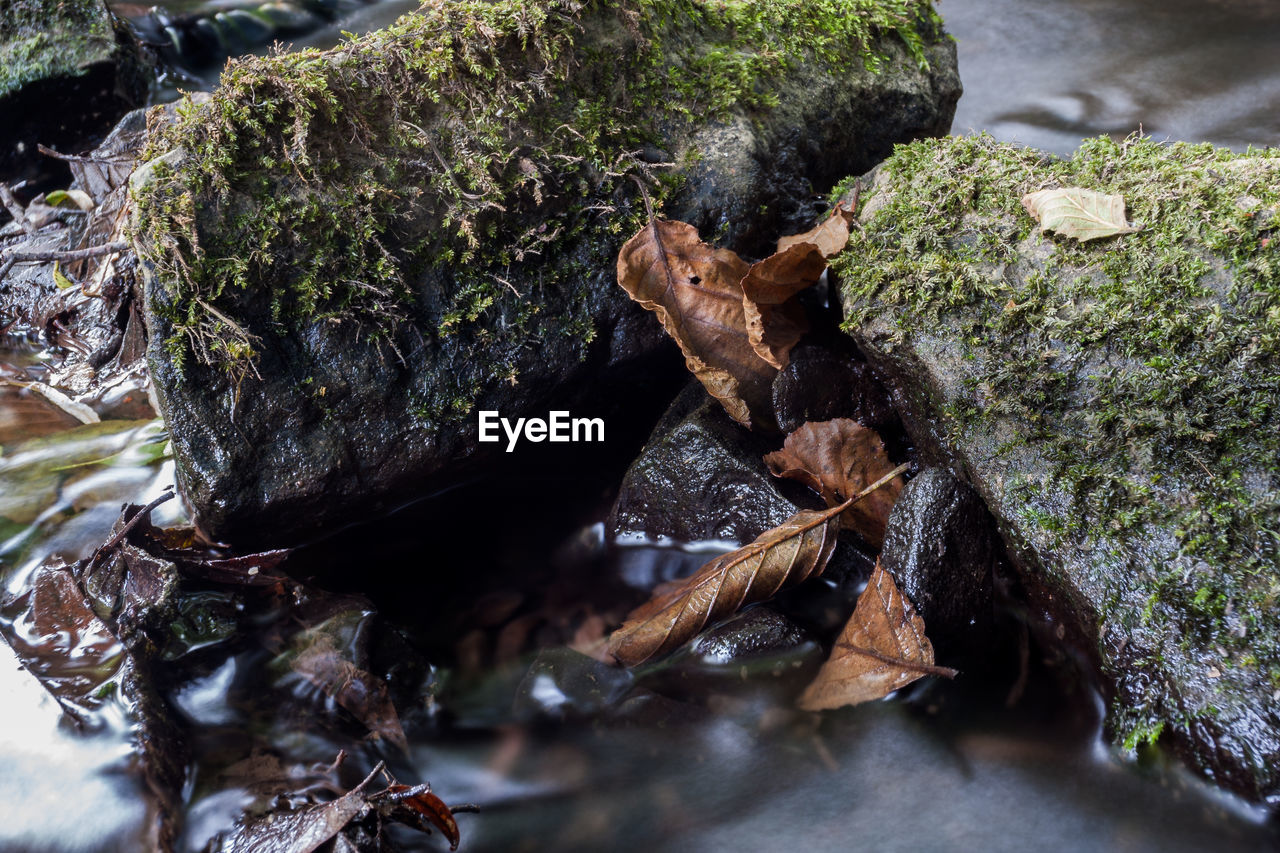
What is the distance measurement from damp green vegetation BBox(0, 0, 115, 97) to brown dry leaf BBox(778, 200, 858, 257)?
5697mm

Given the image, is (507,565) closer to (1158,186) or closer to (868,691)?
(868,691)

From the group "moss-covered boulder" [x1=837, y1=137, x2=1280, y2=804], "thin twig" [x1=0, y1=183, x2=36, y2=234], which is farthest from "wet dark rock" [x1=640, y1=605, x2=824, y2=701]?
"thin twig" [x1=0, y1=183, x2=36, y2=234]

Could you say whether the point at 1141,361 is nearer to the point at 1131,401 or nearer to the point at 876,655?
the point at 1131,401

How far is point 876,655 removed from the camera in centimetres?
243

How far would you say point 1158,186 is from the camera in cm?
245

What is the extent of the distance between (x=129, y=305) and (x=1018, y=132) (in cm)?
561

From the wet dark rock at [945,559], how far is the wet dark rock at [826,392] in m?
0.51

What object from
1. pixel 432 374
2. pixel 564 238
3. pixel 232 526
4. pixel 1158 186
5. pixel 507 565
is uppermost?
pixel 1158 186

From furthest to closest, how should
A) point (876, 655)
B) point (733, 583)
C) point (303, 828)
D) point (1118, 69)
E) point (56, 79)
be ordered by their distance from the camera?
point (1118, 69)
point (56, 79)
point (733, 583)
point (876, 655)
point (303, 828)

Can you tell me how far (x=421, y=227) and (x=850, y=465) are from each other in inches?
66.6

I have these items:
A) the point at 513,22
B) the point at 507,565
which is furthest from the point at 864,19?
the point at 507,565

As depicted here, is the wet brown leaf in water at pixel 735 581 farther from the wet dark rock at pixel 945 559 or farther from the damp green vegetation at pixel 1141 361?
the damp green vegetation at pixel 1141 361

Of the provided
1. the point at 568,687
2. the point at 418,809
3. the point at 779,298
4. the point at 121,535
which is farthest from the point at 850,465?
the point at 121,535

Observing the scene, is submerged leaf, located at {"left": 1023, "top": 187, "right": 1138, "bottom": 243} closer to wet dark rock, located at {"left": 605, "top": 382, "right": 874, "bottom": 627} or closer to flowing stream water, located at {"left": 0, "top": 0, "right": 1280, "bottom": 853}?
wet dark rock, located at {"left": 605, "top": 382, "right": 874, "bottom": 627}
